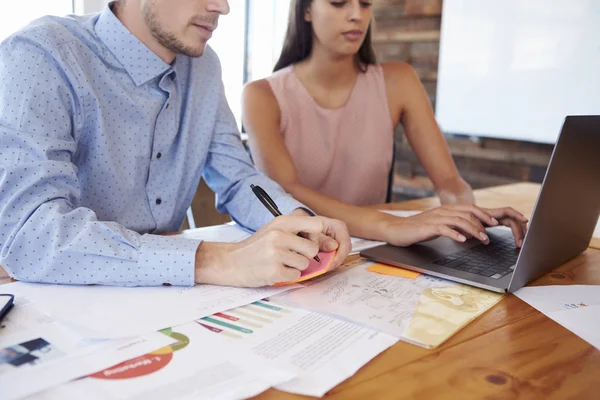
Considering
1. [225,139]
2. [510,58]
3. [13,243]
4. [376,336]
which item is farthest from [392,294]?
[510,58]

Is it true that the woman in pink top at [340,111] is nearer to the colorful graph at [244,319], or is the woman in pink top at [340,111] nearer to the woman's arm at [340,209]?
the woman's arm at [340,209]

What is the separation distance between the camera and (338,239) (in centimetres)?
96

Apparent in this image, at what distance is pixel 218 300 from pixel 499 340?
1.17 ft

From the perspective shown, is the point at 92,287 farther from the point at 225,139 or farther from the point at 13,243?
the point at 225,139

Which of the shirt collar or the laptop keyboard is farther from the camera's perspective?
the shirt collar

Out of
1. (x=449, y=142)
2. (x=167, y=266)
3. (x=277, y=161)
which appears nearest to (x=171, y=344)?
(x=167, y=266)

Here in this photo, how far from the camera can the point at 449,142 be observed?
3236 millimetres

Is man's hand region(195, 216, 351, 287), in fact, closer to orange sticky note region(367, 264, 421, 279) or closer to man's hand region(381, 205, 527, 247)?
orange sticky note region(367, 264, 421, 279)

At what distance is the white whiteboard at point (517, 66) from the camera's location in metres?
2.67

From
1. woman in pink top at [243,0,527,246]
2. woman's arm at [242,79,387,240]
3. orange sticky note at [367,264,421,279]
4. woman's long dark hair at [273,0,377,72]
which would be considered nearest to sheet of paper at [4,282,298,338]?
orange sticky note at [367,264,421,279]

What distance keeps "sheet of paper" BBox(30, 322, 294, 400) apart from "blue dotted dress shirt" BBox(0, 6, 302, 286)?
0.22 m

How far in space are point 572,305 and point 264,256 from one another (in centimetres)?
44

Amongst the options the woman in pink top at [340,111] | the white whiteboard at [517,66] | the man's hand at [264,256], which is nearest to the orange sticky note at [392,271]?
the man's hand at [264,256]

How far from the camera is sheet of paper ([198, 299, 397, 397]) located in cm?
60
